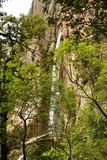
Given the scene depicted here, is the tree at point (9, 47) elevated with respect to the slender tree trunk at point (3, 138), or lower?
elevated

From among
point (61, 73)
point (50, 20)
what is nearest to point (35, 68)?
point (50, 20)

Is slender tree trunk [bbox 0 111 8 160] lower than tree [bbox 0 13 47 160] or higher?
lower

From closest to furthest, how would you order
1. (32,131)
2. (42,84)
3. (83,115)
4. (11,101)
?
(11,101), (42,84), (83,115), (32,131)

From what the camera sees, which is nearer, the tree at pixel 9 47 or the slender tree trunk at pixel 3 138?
the tree at pixel 9 47

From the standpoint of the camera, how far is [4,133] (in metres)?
18.4

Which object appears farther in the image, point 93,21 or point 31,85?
point 31,85

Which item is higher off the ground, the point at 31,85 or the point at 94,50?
the point at 94,50

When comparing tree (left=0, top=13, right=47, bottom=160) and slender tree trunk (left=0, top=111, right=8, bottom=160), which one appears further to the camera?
slender tree trunk (left=0, top=111, right=8, bottom=160)

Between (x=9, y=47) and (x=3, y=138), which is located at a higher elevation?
(x=9, y=47)

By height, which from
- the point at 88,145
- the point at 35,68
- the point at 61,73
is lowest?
the point at 88,145

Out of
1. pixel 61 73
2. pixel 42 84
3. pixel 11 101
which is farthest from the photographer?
pixel 61 73

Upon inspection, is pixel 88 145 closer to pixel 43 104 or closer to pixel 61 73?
pixel 43 104

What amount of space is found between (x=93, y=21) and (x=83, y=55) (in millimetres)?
11195

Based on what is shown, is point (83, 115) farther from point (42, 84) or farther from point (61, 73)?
point (61, 73)
